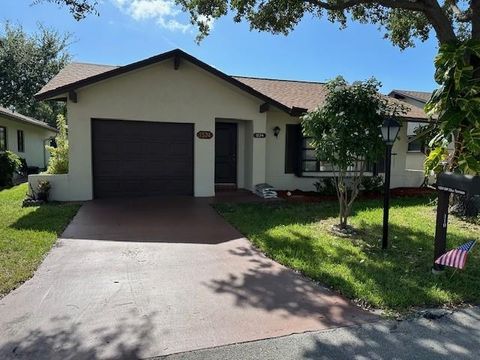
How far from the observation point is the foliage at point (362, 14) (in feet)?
26.7

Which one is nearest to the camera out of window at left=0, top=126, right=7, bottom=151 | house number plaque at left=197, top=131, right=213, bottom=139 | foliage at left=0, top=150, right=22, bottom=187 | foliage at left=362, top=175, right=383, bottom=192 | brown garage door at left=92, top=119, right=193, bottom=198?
brown garage door at left=92, top=119, right=193, bottom=198

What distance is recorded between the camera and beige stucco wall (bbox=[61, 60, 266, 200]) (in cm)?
1027

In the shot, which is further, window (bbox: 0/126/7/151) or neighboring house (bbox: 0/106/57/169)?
neighboring house (bbox: 0/106/57/169)

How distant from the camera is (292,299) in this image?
4.39 m

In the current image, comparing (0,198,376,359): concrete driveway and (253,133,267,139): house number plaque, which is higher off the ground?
(253,133,267,139): house number plaque

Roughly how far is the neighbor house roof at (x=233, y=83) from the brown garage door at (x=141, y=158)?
1.24m

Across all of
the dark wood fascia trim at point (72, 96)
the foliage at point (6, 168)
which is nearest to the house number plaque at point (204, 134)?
the dark wood fascia trim at point (72, 96)

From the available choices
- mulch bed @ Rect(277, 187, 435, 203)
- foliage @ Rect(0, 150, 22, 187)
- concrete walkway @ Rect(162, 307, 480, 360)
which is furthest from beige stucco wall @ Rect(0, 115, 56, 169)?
concrete walkway @ Rect(162, 307, 480, 360)

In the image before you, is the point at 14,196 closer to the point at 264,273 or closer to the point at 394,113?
the point at 264,273

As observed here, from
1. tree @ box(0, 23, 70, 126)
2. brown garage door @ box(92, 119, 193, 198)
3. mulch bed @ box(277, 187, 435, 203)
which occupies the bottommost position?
mulch bed @ box(277, 187, 435, 203)

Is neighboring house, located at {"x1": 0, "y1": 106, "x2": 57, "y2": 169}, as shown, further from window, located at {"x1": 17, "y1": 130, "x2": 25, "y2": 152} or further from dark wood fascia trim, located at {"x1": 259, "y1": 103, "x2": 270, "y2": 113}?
dark wood fascia trim, located at {"x1": 259, "y1": 103, "x2": 270, "y2": 113}

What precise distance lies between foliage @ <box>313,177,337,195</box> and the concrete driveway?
5988mm

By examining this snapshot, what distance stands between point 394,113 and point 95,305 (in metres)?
5.45

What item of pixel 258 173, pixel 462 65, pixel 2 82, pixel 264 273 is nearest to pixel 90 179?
pixel 258 173
